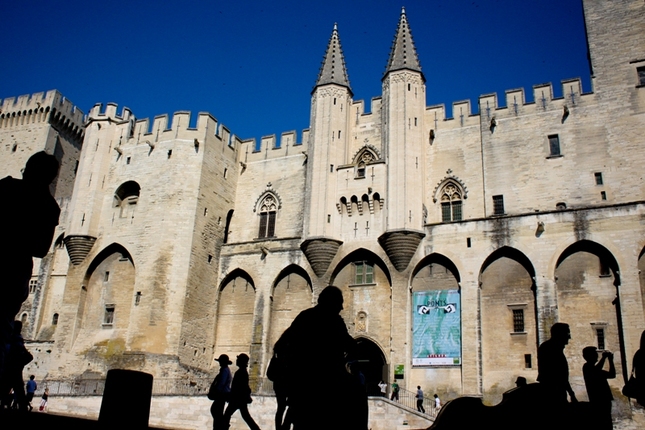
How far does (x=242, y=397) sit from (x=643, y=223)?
1684cm

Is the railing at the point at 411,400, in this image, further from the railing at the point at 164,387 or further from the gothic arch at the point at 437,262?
the gothic arch at the point at 437,262

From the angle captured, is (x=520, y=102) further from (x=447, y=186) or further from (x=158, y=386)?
(x=158, y=386)

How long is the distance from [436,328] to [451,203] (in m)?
5.77

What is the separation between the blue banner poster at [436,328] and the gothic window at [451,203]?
3.79m

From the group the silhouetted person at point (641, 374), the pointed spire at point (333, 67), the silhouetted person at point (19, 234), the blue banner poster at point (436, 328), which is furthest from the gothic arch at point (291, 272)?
the silhouetted person at point (19, 234)

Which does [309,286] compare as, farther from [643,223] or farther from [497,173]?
[643,223]

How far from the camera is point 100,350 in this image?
86.7ft

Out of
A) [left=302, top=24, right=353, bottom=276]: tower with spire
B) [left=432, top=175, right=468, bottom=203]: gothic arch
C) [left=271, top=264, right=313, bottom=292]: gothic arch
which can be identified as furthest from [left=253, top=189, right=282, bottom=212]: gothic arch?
[left=432, top=175, right=468, bottom=203]: gothic arch

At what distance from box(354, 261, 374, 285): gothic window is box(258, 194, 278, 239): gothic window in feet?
17.0

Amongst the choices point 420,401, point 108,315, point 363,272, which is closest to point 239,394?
point 420,401

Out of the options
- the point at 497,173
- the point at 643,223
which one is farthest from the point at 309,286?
the point at 643,223

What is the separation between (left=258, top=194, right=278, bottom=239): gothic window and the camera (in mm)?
29734

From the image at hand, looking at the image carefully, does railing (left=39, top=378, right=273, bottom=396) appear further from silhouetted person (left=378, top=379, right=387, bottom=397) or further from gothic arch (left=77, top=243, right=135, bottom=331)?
silhouetted person (left=378, top=379, right=387, bottom=397)

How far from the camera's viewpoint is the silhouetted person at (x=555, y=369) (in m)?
4.47
